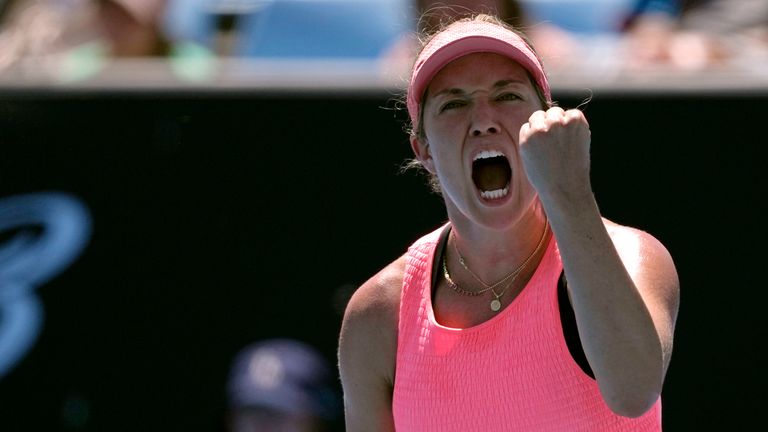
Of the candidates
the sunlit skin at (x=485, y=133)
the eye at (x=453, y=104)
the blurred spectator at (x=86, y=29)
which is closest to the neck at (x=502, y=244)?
the sunlit skin at (x=485, y=133)

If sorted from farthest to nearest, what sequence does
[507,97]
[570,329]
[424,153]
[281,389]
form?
[281,389] < [424,153] < [507,97] < [570,329]

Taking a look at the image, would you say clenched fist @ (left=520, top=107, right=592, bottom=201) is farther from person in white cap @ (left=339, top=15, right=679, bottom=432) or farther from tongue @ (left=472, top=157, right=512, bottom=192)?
tongue @ (left=472, top=157, right=512, bottom=192)

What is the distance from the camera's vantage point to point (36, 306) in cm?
379

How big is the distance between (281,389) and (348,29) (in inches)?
55.2

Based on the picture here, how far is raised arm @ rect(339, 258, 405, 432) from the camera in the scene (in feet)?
7.99

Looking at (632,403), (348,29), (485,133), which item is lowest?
(632,403)

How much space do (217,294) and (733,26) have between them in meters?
1.82

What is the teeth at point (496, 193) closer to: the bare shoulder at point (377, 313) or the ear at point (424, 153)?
the ear at point (424, 153)

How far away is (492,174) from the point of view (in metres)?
2.27

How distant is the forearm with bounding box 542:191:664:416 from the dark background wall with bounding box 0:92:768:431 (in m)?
1.82

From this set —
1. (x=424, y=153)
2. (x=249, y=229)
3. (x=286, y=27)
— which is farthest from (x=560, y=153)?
(x=286, y=27)

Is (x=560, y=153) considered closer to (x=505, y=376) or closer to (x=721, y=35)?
(x=505, y=376)

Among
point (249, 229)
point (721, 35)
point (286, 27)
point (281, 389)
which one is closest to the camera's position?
point (281, 389)

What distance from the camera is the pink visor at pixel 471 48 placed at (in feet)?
7.23
